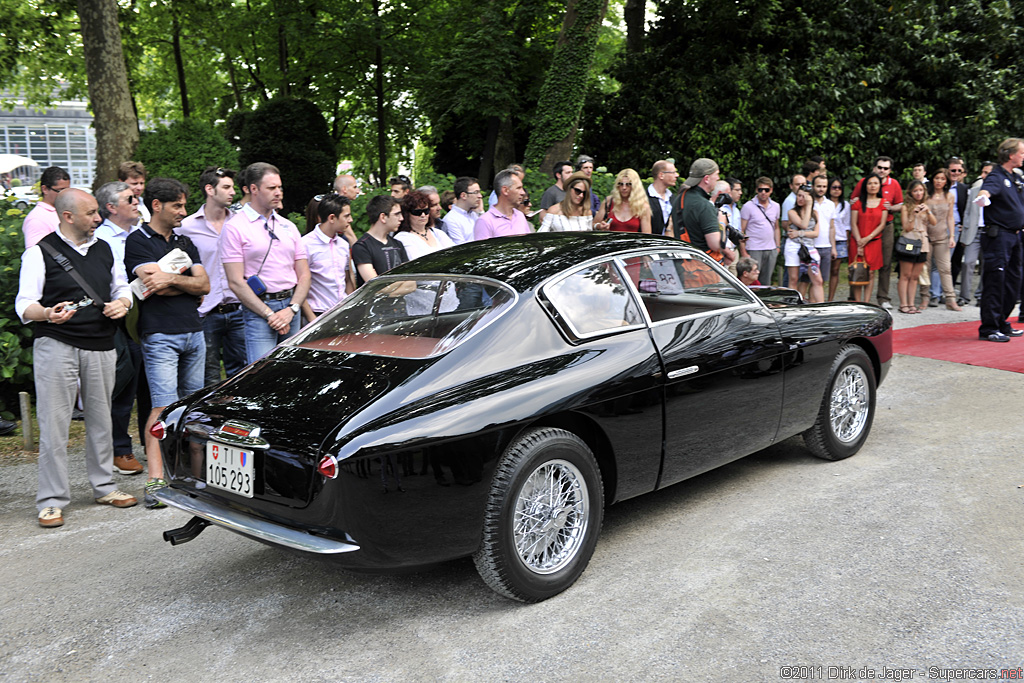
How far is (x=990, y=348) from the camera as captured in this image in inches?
380

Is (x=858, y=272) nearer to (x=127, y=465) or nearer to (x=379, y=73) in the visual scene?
(x=127, y=465)

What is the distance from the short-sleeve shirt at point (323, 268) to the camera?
659 centimetres

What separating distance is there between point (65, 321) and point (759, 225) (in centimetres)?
885

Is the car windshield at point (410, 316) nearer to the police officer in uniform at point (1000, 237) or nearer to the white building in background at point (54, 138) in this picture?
the police officer in uniform at point (1000, 237)

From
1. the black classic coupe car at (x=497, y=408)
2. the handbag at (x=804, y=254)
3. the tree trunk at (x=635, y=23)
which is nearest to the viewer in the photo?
the black classic coupe car at (x=497, y=408)

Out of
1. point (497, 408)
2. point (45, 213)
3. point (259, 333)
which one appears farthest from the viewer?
point (45, 213)

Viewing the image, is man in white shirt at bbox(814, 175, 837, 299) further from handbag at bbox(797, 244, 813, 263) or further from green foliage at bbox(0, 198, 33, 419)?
green foliage at bbox(0, 198, 33, 419)

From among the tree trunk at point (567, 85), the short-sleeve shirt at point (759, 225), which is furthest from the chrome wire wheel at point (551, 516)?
the tree trunk at point (567, 85)

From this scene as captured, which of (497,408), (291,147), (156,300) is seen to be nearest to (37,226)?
(156,300)

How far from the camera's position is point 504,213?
8.07 m

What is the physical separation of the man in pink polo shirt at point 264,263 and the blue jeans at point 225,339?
1.09ft

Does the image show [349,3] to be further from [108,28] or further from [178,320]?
[178,320]

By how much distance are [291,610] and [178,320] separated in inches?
93.0

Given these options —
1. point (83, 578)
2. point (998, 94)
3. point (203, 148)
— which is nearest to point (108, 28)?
point (203, 148)
